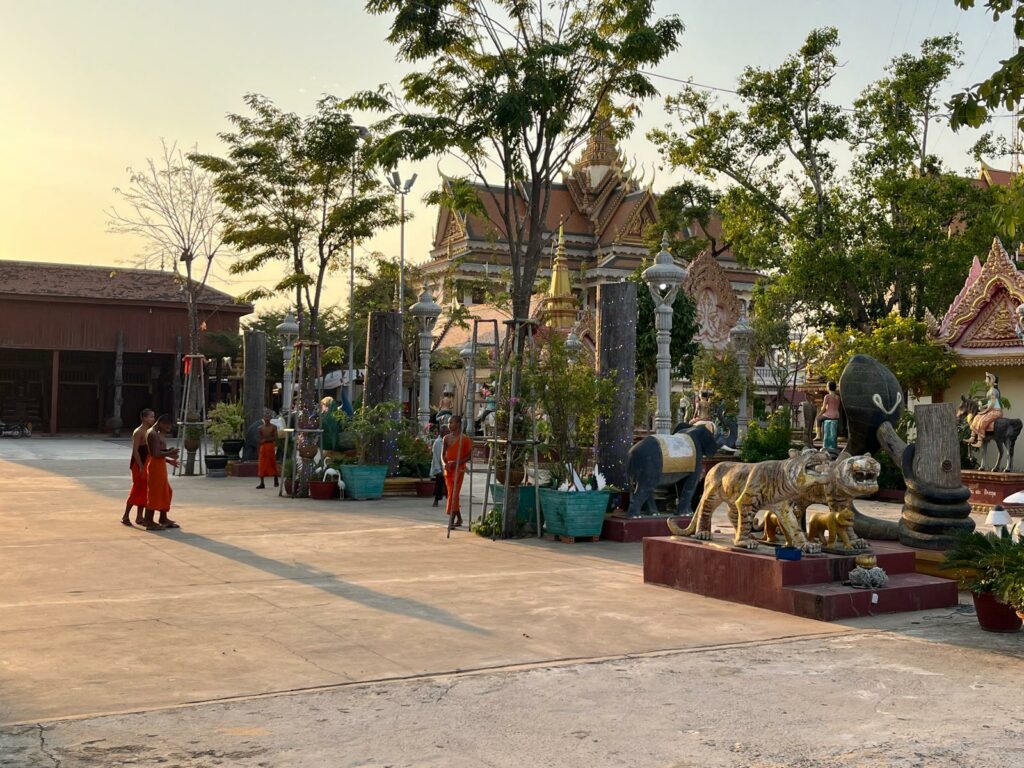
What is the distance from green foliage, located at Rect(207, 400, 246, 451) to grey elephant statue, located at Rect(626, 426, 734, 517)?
12941 millimetres

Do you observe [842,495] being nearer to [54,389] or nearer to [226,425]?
[226,425]

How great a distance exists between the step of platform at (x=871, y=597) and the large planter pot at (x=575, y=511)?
13.9ft

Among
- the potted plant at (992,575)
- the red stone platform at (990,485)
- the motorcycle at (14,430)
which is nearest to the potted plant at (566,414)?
the potted plant at (992,575)

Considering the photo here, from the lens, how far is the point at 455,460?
13484 mm

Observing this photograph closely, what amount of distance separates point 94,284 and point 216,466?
23950 mm

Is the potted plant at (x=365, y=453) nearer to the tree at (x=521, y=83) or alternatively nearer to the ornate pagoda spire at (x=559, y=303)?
the tree at (x=521, y=83)

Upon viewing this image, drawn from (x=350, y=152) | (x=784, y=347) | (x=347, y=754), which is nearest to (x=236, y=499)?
(x=350, y=152)

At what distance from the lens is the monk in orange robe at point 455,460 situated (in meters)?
12.8

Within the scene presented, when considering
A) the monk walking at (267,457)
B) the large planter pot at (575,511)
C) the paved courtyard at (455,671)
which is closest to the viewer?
the paved courtyard at (455,671)

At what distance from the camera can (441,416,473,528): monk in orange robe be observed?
1282 centimetres

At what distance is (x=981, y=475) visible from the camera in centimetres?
1741

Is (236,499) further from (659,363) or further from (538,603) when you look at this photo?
(538,603)

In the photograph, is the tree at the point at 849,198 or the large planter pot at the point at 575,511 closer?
the large planter pot at the point at 575,511

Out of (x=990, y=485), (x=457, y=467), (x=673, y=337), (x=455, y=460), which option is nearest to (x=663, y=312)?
(x=455, y=460)
